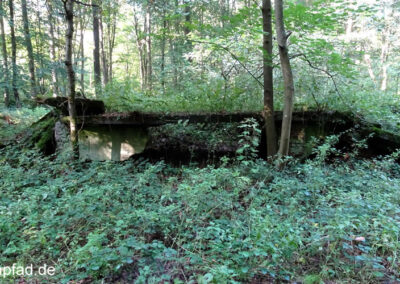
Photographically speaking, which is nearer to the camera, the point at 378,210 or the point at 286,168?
the point at 378,210

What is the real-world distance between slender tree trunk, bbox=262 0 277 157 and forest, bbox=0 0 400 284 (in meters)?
0.03

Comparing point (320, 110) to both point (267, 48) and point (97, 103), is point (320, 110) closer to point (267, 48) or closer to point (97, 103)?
point (267, 48)

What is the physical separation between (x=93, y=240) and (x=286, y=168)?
388 centimetres

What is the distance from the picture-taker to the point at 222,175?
150 inches

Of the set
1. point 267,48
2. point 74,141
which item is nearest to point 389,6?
point 267,48

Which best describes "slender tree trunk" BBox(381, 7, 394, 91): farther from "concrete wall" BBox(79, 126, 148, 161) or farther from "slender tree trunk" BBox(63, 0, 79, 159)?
"slender tree trunk" BBox(63, 0, 79, 159)

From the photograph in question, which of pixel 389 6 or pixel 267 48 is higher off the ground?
pixel 389 6

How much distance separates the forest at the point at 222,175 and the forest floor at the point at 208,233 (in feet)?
0.07

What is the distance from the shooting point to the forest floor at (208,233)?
2.29m

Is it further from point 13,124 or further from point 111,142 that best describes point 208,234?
point 13,124

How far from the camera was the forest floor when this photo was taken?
2.29 metres

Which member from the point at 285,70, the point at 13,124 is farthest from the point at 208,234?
the point at 13,124

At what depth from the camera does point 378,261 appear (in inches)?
91.6

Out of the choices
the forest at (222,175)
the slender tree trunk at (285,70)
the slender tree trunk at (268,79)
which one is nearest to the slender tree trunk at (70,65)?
the forest at (222,175)
